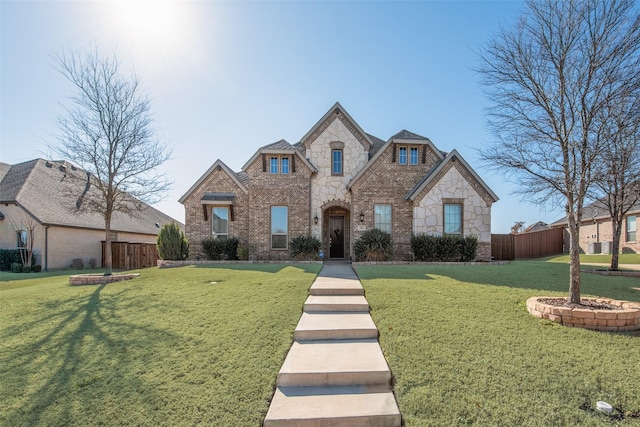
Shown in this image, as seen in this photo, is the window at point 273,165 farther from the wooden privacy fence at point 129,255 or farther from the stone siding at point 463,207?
the wooden privacy fence at point 129,255

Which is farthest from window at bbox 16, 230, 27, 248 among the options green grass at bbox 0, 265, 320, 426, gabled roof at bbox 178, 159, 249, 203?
green grass at bbox 0, 265, 320, 426

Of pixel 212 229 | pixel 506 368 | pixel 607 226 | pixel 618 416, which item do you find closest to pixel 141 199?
pixel 212 229

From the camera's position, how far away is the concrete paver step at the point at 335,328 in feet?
17.5

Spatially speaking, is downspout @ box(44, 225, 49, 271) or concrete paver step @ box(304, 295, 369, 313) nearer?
concrete paver step @ box(304, 295, 369, 313)

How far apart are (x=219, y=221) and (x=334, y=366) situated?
13577mm

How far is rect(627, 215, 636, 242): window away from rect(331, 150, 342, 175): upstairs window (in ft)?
62.7

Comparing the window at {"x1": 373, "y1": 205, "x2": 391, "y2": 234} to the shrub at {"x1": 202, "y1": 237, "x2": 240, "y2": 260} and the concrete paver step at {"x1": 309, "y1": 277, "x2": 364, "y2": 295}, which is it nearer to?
the shrub at {"x1": 202, "y1": 237, "x2": 240, "y2": 260}

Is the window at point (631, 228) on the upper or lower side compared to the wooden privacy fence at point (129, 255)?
upper

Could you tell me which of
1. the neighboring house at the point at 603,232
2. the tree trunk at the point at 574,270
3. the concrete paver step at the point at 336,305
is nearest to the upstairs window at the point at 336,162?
the concrete paver step at the point at 336,305

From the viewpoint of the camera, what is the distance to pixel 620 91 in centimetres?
616

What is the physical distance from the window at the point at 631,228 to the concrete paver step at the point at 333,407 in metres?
24.8

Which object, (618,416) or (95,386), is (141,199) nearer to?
(95,386)

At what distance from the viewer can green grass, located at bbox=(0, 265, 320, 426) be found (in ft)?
11.6

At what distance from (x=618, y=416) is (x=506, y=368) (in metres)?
1.08
